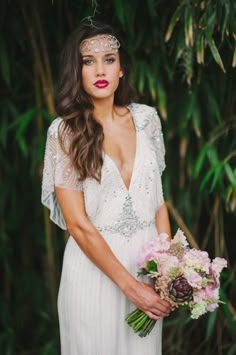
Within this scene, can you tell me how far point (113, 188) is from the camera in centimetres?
233

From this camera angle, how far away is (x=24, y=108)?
3268mm

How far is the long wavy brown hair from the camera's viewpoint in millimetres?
2266

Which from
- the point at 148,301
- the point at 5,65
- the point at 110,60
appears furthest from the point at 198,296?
the point at 5,65

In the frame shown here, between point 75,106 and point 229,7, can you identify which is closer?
point 75,106

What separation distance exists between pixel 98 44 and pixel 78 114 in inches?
9.3

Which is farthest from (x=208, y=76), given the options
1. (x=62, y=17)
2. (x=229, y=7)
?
(x=62, y=17)

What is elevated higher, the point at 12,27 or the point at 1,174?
the point at 12,27

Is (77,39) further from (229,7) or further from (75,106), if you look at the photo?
(229,7)

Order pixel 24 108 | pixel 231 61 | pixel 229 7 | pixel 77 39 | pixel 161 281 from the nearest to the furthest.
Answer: pixel 161 281 → pixel 77 39 → pixel 229 7 → pixel 231 61 → pixel 24 108

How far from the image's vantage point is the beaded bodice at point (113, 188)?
229 cm

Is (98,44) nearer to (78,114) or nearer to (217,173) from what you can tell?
(78,114)

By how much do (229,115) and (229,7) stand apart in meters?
0.61

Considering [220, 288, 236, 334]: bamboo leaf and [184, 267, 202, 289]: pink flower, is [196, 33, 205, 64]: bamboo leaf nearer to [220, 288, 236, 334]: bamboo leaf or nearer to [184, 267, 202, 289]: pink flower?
[184, 267, 202, 289]: pink flower

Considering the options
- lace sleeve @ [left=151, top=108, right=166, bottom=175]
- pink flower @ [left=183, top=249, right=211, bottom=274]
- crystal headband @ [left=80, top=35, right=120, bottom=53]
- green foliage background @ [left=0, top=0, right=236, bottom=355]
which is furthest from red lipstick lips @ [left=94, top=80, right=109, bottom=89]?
pink flower @ [left=183, top=249, right=211, bottom=274]
